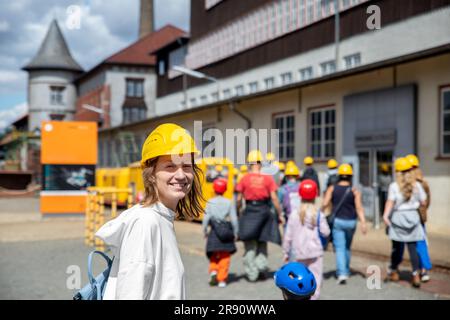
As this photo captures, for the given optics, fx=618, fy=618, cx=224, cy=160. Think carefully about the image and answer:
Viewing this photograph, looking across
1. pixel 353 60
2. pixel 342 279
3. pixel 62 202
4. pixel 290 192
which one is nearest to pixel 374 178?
pixel 353 60

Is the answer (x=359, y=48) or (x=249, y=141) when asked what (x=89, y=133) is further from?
(x=359, y=48)

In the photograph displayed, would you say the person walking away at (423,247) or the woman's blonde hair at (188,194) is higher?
the woman's blonde hair at (188,194)

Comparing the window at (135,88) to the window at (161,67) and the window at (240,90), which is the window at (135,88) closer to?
the window at (161,67)

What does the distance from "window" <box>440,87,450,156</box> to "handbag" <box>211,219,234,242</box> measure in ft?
28.9

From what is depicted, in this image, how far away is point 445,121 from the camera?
1567cm

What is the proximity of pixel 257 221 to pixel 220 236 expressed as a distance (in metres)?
0.78

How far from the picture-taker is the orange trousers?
8617 mm

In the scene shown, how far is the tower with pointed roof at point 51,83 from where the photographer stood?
245ft

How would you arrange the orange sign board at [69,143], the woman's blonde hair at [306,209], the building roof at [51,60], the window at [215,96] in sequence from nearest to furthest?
the woman's blonde hair at [306,209] → the orange sign board at [69,143] → the window at [215,96] → the building roof at [51,60]

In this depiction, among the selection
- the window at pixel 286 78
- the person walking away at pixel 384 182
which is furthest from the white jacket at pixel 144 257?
the window at pixel 286 78

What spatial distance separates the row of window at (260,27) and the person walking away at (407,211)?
1304cm

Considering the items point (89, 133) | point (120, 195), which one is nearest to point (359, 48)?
point (89, 133)

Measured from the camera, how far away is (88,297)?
2.31m

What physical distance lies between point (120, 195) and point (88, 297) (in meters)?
24.8
